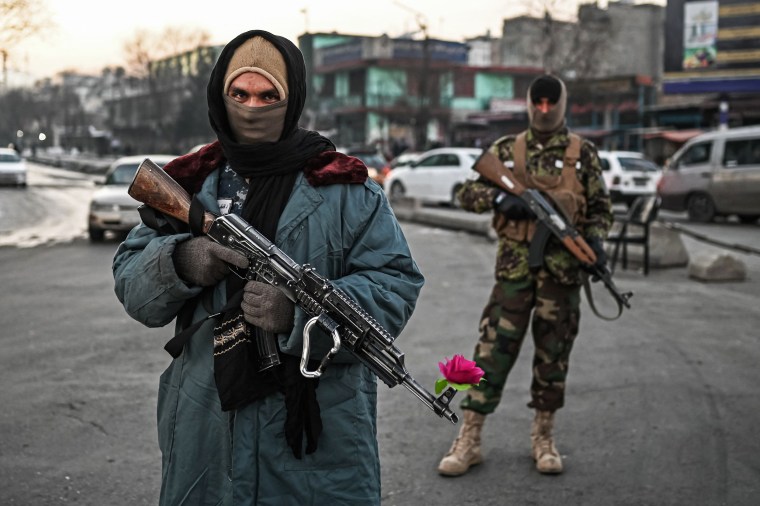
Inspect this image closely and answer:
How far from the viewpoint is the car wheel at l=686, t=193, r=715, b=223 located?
62.1 ft

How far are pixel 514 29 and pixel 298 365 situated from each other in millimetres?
68892

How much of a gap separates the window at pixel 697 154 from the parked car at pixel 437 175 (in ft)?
17.2

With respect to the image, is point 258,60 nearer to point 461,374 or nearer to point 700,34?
point 461,374

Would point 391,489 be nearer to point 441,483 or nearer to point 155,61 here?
point 441,483

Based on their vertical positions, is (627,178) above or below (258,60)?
below

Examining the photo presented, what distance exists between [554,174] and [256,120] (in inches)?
91.8

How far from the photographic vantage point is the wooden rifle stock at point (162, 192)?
255 centimetres

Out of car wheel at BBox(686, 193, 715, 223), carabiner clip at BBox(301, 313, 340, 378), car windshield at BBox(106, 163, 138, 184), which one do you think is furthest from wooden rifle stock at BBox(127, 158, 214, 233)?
car wheel at BBox(686, 193, 715, 223)

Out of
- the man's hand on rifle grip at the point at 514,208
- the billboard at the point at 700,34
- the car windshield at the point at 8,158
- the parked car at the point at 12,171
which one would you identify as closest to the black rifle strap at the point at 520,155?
the man's hand on rifle grip at the point at 514,208

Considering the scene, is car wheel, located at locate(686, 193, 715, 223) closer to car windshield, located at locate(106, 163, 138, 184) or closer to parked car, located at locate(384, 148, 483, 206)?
parked car, located at locate(384, 148, 483, 206)

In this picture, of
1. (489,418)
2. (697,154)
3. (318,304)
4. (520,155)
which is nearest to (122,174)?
(697,154)

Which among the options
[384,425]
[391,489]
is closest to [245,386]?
[391,489]

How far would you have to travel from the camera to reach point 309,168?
2498 millimetres

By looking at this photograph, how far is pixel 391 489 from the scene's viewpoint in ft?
13.9
